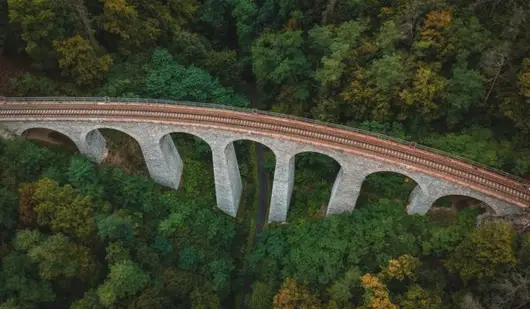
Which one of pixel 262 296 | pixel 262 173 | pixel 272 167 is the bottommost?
pixel 262 296

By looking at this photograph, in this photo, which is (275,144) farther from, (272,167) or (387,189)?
(387,189)

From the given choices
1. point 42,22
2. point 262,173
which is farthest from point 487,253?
point 42,22

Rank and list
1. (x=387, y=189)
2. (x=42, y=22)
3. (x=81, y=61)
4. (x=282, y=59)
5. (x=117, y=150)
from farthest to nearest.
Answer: (x=282, y=59), (x=117, y=150), (x=81, y=61), (x=387, y=189), (x=42, y=22)

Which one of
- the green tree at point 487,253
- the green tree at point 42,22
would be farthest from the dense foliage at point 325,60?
the green tree at point 487,253

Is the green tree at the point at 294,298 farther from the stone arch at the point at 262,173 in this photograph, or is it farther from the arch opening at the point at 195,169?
the arch opening at the point at 195,169

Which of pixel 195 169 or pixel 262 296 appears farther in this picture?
pixel 195 169

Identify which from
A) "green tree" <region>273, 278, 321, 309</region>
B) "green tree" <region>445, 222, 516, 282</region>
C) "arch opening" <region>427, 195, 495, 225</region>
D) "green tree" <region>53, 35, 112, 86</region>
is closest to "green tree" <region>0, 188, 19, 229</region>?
"green tree" <region>53, 35, 112, 86</region>
